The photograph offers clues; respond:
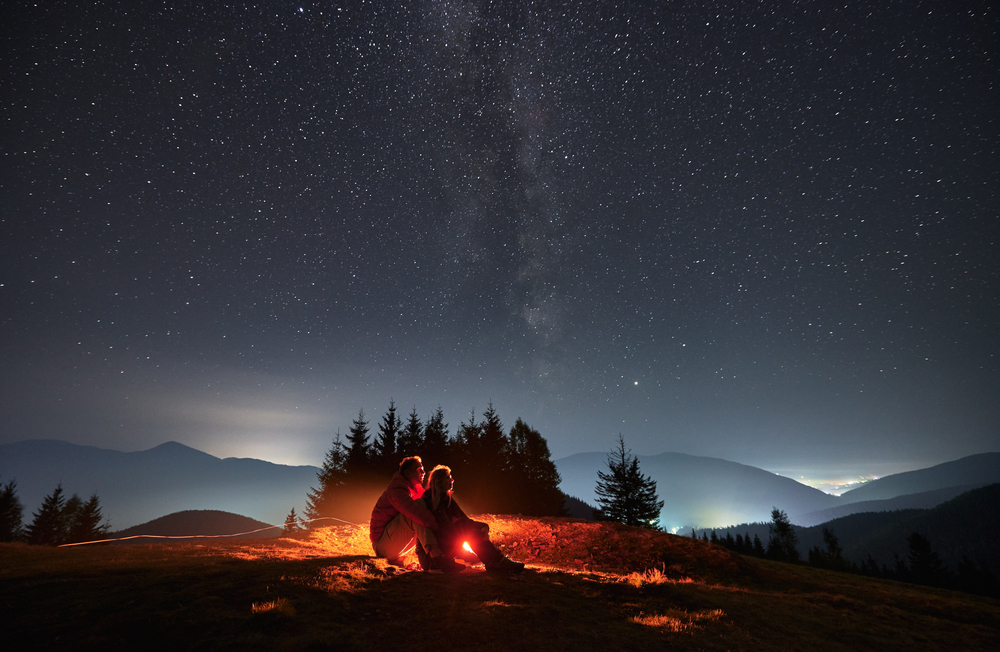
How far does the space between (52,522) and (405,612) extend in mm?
67345

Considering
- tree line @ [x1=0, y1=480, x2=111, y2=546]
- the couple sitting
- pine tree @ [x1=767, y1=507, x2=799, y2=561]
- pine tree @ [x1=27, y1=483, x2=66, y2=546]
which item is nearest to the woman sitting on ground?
the couple sitting

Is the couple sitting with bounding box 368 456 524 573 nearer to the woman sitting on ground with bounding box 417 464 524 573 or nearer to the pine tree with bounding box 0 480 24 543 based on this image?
the woman sitting on ground with bounding box 417 464 524 573

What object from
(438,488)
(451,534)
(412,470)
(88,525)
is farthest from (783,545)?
(88,525)

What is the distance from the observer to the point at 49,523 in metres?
45.0

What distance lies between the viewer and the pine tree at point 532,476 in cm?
4084

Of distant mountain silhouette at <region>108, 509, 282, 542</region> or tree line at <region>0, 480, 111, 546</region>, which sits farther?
distant mountain silhouette at <region>108, 509, 282, 542</region>

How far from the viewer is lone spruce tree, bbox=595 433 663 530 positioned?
38094mm

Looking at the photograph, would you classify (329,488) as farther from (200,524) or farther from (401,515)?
(200,524)

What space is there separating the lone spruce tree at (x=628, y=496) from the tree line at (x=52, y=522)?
54433mm

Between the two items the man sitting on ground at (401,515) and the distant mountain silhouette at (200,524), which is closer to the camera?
the man sitting on ground at (401,515)

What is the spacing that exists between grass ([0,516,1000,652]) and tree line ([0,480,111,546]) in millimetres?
54984

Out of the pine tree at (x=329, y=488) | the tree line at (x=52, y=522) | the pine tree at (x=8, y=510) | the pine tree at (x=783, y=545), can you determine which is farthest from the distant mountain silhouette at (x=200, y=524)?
the pine tree at (x=783, y=545)

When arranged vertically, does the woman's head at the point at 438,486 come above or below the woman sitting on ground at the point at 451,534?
above

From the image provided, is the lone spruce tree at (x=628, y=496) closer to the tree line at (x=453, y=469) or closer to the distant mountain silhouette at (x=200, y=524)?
the tree line at (x=453, y=469)
